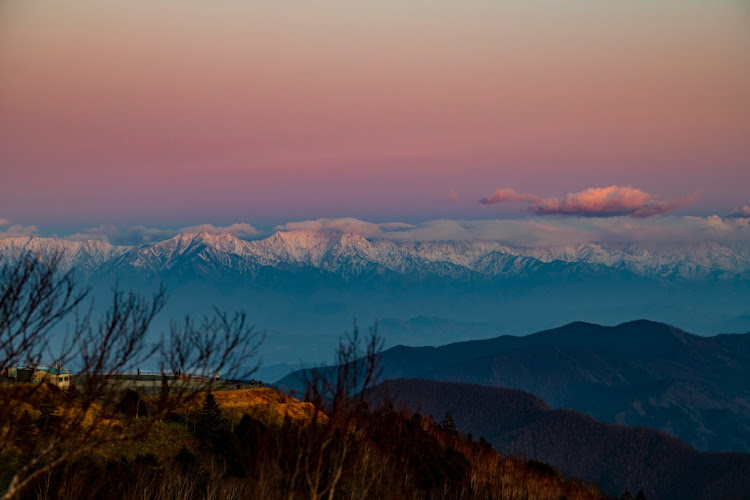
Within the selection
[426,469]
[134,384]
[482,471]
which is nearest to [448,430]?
[482,471]

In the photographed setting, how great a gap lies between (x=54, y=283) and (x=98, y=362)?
4.02 metres

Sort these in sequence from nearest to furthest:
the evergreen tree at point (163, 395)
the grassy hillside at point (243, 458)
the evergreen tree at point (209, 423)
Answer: the evergreen tree at point (163, 395), the grassy hillside at point (243, 458), the evergreen tree at point (209, 423)

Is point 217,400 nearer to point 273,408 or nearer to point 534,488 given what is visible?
point 273,408

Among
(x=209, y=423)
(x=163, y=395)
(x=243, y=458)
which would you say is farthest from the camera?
(x=209, y=423)

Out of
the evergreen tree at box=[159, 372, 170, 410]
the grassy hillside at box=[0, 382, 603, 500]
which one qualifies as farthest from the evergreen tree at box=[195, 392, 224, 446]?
the evergreen tree at box=[159, 372, 170, 410]

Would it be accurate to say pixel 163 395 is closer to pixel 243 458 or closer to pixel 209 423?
pixel 243 458

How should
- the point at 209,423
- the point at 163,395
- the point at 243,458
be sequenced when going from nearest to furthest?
the point at 163,395 → the point at 243,458 → the point at 209,423

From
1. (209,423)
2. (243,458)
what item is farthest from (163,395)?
(209,423)

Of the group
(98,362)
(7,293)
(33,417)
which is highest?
(7,293)

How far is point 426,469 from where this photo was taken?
66.9 metres

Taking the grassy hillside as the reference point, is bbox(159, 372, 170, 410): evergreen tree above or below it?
above

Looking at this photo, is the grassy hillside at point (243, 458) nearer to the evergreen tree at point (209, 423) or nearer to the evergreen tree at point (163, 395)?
the evergreen tree at point (209, 423)

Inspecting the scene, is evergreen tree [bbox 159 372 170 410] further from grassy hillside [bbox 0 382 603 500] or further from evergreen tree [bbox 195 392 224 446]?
evergreen tree [bbox 195 392 224 446]

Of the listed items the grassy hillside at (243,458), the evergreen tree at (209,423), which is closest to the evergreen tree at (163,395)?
Result: the grassy hillside at (243,458)
